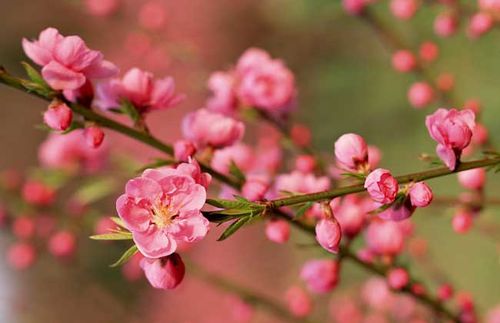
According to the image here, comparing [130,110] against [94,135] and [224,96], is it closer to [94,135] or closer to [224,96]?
[94,135]

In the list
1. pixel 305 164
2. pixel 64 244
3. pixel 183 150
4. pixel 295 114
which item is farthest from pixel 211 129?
pixel 295 114

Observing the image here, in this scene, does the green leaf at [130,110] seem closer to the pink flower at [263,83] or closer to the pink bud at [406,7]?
the pink flower at [263,83]

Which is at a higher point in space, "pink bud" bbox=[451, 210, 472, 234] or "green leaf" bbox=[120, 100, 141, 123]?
"pink bud" bbox=[451, 210, 472, 234]

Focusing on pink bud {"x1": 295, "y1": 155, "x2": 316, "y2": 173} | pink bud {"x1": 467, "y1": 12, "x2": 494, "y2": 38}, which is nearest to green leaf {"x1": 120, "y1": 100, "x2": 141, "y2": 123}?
pink bud {"x1": 295, "y1": 155, "x2": 316, "y2": 173}

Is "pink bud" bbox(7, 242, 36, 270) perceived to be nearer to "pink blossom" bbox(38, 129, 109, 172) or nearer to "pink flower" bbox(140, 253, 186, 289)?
"pink blossom" bbox(38, 129, 109, 172)

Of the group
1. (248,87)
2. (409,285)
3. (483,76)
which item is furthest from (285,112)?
(483,76)

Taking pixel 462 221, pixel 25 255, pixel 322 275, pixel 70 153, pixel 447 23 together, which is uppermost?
pixel 447 23
